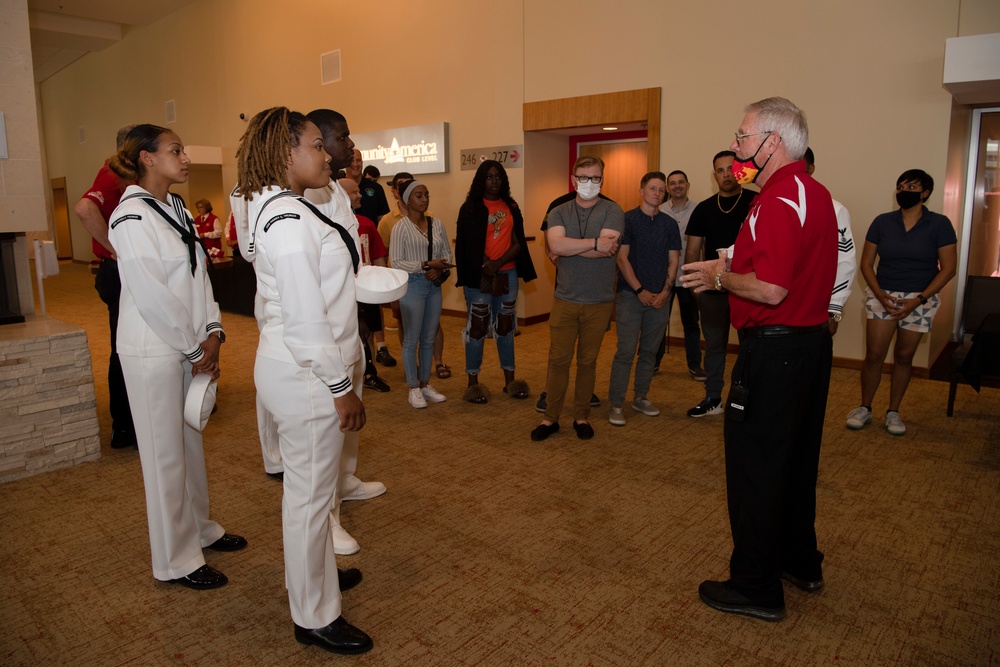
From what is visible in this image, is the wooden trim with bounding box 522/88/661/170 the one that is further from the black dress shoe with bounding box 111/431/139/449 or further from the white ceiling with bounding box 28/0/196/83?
the white ceiling with bounding box 28/0/196/83

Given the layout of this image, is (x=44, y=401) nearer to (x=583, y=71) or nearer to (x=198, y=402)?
(x=198, y=402)

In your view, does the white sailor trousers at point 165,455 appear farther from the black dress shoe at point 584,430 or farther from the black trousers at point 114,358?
the black dress shoe at point 584,430

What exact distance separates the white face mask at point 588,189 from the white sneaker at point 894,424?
2.43 m

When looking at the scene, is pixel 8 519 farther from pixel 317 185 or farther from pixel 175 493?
pixel 317 185

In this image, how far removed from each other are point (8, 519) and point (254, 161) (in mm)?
2423

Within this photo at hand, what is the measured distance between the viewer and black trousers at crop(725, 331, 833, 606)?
229 centimetres

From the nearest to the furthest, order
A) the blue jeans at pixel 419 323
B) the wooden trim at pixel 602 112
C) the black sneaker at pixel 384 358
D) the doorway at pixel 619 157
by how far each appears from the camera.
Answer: the blue jeans at pixel 419 323
the black sneaker at pixel 384 358
the wooden trim at pixel 602 112
the doorway at pixel 619 157

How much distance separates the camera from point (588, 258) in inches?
161

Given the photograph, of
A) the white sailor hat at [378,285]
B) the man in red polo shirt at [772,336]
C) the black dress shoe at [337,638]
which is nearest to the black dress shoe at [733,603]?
the man in red polo shirt at [772,336]

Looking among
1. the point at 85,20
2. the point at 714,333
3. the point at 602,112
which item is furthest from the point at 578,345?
the point at 85,20

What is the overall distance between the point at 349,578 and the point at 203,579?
0.56 metres

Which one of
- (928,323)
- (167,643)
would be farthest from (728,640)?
(928,323)

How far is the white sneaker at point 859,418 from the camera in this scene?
445 centimetres

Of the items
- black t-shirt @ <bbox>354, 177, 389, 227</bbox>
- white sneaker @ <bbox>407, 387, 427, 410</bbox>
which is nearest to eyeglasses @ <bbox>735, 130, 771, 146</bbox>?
white sneaker @ <bbox>407, 387, 427, 410</bbox>
